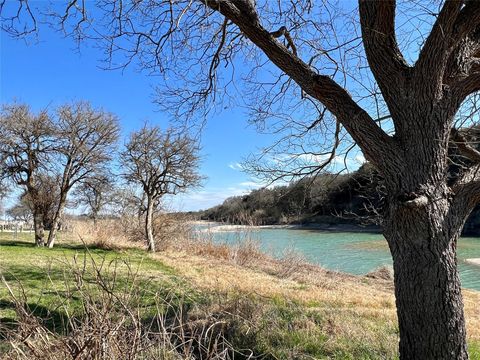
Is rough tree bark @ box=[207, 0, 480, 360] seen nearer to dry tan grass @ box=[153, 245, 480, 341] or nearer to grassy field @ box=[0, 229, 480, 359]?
grassy field @ box=[0, 229, 480, 359]

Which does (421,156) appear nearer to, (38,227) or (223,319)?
(223,319)

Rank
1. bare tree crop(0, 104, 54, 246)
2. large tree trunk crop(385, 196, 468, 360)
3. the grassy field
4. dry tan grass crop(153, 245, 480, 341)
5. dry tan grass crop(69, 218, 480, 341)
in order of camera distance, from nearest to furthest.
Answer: the grassy field < large tree trunk crop(385, 196, 468, 360) < dry tan grass crop(153, 245, 480, 341) < dry tan grass crop(69, 218, 480, 341) < bare tree crop(0, 104, 54, 246)

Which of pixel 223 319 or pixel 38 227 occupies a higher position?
pixel 38 227

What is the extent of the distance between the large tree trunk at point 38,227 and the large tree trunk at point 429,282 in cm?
1995

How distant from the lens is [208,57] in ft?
19.7

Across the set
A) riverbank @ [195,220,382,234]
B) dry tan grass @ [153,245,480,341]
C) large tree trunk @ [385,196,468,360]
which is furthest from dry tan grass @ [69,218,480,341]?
large tree trunk @ [385,196,468,360]

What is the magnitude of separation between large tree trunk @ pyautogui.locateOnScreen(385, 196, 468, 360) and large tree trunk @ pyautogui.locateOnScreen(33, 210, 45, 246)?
65.5 feet

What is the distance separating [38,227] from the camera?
20.1 m

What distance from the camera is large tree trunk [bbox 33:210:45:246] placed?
65.3ft

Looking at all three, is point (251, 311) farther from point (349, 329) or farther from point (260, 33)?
point (260, 33)

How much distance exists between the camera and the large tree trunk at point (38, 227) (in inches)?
783

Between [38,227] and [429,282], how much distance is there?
67.3ft

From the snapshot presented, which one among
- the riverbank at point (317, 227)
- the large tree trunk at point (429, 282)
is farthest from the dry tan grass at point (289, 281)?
the large tree trunk at point (429, 282)

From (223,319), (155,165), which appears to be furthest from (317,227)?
(223,319)
